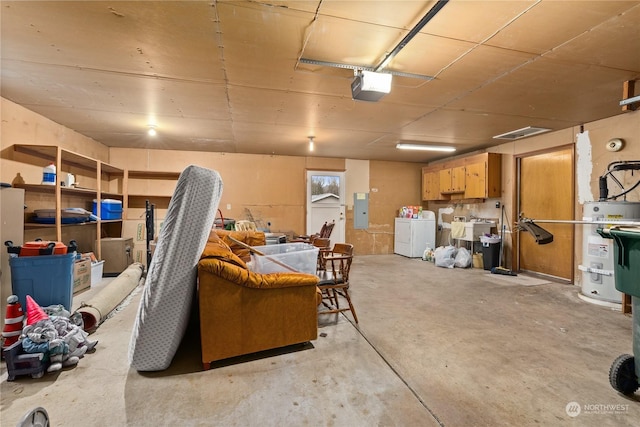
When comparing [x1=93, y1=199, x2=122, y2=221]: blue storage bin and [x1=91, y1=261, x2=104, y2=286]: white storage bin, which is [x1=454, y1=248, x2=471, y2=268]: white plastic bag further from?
[x1=93, y1=199, x2=122, y2=221]: blue storage bin

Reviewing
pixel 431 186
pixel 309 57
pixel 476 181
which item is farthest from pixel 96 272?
pixel 431 186

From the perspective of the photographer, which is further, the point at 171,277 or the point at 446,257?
the point at 446,257

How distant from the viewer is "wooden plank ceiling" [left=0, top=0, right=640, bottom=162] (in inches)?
73.9

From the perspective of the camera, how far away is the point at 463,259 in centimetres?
554

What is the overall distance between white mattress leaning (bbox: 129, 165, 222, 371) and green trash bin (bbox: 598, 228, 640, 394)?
8.69ft

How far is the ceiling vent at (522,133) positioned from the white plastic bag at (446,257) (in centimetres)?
225

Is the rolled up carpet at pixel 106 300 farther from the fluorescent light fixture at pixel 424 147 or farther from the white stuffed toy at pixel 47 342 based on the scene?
the fluorescent light fixture at pixel 424 147

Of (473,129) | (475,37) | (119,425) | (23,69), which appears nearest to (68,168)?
(23,69)

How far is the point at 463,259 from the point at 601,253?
2.19m

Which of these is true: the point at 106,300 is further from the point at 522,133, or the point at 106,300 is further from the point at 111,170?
the point at 522,133

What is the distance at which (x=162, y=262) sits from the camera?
1887mm

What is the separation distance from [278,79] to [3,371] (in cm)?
310

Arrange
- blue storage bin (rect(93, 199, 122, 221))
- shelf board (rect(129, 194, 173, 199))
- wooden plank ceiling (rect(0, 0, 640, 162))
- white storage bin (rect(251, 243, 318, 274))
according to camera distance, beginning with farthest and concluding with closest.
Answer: shelf board (rect(129, 194, 173, 199))
blue storage bin (rect(93, 199, 122, 221))
white storage bin (rect(251, 243, 318, 274))
wooden plank ceiling (rect(0, 0, 640, 162))

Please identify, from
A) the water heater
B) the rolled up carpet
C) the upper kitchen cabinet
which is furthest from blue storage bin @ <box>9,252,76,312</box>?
the upper kitchen cabinet
